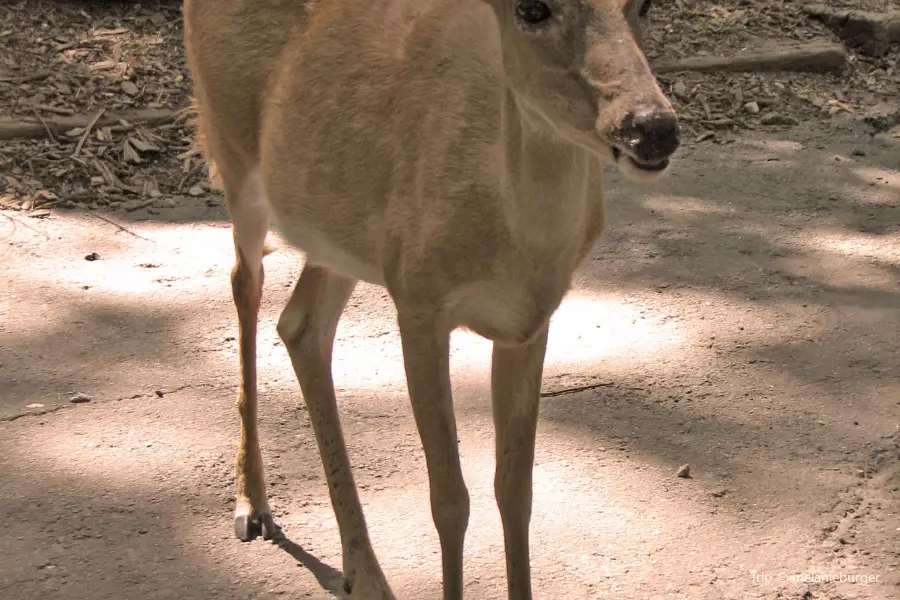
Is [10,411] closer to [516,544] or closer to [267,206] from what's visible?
[267,206]

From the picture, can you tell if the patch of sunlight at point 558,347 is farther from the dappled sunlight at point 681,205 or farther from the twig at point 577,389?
the dappled sunlight at point 681,205

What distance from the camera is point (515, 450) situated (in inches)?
132

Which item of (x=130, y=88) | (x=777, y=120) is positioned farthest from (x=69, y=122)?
(x=777, y=120)

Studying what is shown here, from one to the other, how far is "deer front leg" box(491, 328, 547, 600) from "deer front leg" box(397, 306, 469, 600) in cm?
17

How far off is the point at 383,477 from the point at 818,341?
1.90 meters

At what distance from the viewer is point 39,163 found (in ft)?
20.5

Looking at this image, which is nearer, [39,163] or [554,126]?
[554,126]

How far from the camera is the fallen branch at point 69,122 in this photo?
20.9 ft

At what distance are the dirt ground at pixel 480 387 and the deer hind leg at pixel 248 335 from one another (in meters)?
0.09

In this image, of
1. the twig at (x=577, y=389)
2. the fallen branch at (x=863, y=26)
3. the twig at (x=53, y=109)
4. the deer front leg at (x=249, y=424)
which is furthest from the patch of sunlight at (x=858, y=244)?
the twig at (x=53, y=109)

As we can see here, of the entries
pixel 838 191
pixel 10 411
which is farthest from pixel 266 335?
pixel 838 191

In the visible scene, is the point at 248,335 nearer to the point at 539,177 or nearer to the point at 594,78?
the point at 539,177

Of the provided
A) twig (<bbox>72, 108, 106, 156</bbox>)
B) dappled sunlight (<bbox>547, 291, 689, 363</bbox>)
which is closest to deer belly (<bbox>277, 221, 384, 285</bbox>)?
dappled sunlight (<bbox>547, 291, 689, 363</bbox>)

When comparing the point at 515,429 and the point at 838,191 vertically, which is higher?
the point at 515,429
